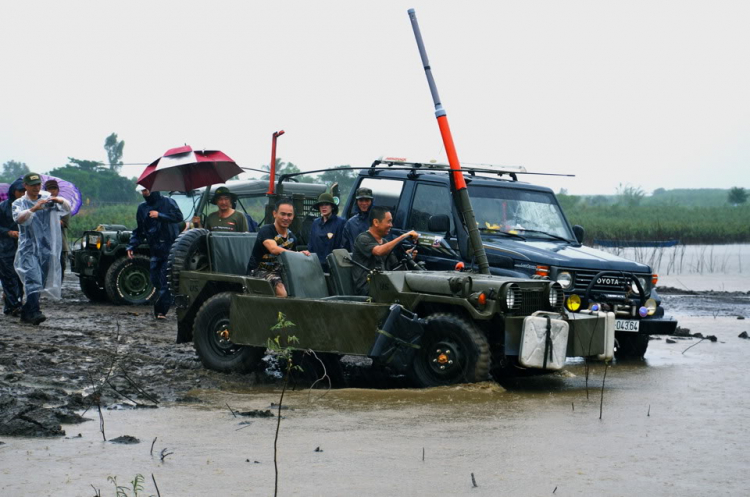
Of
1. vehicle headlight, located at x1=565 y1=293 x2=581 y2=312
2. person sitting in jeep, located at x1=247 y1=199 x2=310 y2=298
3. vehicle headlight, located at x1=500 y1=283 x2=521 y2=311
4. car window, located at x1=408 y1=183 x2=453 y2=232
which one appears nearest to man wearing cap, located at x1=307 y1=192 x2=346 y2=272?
car window, located at x1=408 y1=183 x2=453 y2=232

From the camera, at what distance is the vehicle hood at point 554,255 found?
10789mm

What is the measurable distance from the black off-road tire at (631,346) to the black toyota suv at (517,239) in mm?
11

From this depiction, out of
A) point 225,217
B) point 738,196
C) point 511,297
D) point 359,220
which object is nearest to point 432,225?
point 359,220

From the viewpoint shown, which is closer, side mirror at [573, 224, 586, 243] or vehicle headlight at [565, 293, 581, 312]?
vehicle headlight at [565, 293, 581, 312]

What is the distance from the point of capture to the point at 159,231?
14.1 m

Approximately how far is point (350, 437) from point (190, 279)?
3939 mm

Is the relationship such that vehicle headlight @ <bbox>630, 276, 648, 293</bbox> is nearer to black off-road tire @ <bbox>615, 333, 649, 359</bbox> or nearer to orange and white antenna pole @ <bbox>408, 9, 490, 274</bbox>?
black off-road tire @ <bbox>615, 333, 649, 359</bbox>

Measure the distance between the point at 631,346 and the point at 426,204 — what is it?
2722 millimetres

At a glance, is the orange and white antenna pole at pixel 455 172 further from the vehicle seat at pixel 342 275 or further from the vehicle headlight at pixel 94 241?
the vehicle headlight at pixel 94 241

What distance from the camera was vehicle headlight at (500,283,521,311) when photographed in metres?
8.51

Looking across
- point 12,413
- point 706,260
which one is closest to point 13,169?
point 706,260

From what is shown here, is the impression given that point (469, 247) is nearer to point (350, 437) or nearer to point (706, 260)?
point (350, 437)

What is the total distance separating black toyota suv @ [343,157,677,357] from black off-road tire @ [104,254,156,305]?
594 cm

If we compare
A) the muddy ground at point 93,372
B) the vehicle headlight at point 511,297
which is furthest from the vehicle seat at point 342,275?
the vehicle headlight at point 511,297
